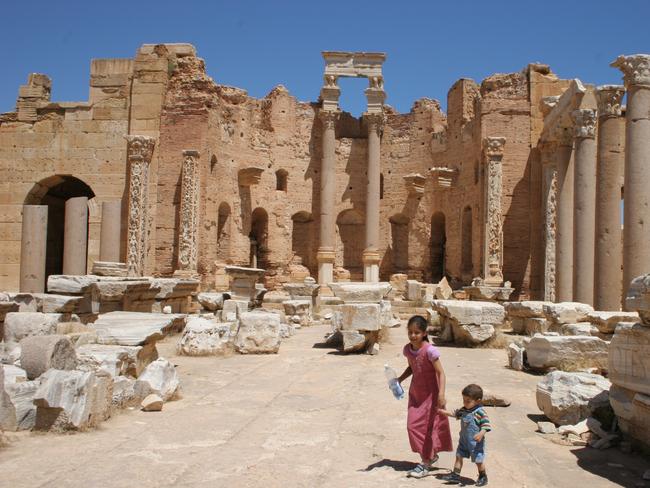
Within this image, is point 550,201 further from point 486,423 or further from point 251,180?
point 486,423

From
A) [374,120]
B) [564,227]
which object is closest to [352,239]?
[374,120]

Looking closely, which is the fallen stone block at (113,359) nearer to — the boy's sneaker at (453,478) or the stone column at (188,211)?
the boy's sneaker at (453,478)

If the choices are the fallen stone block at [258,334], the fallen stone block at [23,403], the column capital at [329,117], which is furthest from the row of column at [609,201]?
the column capital at [329,117]

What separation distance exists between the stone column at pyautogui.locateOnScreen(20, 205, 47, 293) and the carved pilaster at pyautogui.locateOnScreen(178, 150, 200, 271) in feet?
21.5

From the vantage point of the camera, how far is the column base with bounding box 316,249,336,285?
25.5 meters

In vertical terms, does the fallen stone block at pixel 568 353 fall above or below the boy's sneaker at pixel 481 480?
above

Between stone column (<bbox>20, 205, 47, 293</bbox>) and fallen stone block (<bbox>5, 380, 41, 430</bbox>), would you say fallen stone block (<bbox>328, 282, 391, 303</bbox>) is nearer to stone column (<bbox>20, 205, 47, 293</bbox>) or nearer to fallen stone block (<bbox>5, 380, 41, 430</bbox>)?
fallen stone block (<bbox>5, 380, 41, 430</bbox>)

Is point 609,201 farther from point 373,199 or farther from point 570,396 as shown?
point 373,199

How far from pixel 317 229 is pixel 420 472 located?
22.7 metres

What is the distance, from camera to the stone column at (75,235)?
16.1 meters

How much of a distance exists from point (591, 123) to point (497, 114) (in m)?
6.83

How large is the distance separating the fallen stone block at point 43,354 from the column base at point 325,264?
19.0 m

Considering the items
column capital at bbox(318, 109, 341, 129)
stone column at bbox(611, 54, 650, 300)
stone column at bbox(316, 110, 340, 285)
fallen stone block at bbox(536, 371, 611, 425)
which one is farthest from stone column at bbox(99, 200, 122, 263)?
fallen stone block at bbox(536, 371, 611, 425)

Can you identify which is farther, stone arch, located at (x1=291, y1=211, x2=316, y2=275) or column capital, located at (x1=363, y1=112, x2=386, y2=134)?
stone arch, located at (x1=291, y1=211, x2=316, y2=275)
